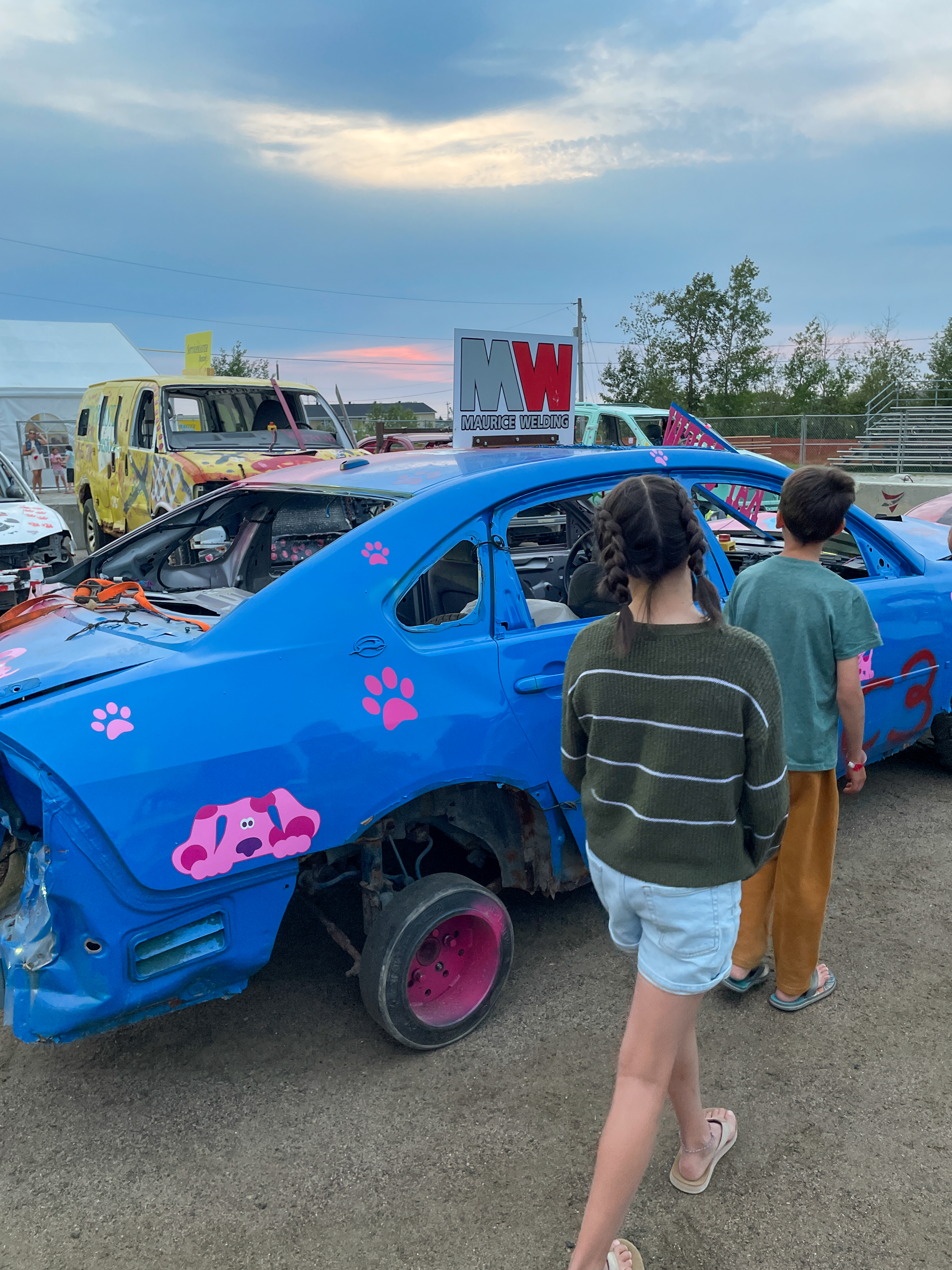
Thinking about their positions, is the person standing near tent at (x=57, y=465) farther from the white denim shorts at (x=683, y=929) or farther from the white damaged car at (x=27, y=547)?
the white denim shorts at (x=683, y=929)

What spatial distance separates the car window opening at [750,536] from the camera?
3766 mm

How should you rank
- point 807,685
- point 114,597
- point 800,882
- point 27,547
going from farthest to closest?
point 27,547, point 114,597, point 800,882, point 807,685

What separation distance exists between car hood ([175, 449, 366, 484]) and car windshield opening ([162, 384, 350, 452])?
1.83ft

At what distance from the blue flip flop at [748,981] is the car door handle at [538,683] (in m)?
1.18

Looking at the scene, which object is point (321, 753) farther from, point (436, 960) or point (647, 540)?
point (647, 540)

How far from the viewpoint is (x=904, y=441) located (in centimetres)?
2653

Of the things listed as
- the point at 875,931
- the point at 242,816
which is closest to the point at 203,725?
the point at 242,816

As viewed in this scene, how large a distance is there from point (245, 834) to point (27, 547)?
681 centimetres

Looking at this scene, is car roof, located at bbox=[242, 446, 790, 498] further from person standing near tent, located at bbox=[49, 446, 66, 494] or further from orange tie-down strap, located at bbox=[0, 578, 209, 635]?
person standing near tent, located at bbox=[49, 446, 66, 494]

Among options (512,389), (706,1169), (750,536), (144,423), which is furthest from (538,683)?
(144,423)

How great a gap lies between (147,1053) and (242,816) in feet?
3.59

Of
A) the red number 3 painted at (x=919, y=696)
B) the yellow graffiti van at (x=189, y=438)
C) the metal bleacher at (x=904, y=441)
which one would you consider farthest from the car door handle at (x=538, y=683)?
the metal bleacher at (x=904, y=441)

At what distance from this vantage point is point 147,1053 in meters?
2.87

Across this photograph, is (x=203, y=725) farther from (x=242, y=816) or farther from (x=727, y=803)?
(x=727, y=803)
